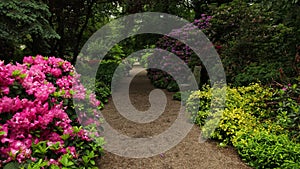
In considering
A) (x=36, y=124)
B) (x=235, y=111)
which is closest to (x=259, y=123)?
(x=235, y=111)

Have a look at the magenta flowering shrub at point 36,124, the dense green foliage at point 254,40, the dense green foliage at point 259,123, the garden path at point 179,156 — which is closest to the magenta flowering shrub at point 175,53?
the dense green foliage at point 254,40

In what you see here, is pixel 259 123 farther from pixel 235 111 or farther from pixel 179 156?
pixel 179 156

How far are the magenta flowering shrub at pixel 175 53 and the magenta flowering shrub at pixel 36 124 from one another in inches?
243

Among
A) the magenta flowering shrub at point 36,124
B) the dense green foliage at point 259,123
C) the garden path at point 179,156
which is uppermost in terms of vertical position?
the magenta flowering shrub at point 36,124

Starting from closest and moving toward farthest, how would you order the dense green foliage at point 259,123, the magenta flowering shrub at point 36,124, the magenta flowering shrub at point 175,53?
the magenta flowering shrub at point 36,124 → the dense green foliage at point 259,123 → the magenta flowering shrub at point 175,53

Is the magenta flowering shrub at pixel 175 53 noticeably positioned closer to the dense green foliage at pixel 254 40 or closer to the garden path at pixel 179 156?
the dense green foliage at pixel 254 40

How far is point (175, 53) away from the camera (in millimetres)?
10367

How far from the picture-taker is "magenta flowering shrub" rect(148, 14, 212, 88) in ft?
30.4

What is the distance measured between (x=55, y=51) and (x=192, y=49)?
4.84m

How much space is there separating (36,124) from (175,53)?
7846 millimetres

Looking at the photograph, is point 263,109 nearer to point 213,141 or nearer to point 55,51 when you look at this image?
point 213,141

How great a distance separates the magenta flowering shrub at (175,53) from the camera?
927 centimetres

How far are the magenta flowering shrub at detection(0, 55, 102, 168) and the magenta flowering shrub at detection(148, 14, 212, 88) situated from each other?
20.3 ft

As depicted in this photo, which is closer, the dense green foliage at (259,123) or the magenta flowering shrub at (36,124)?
the magenta flowering shrub at (36,124)
